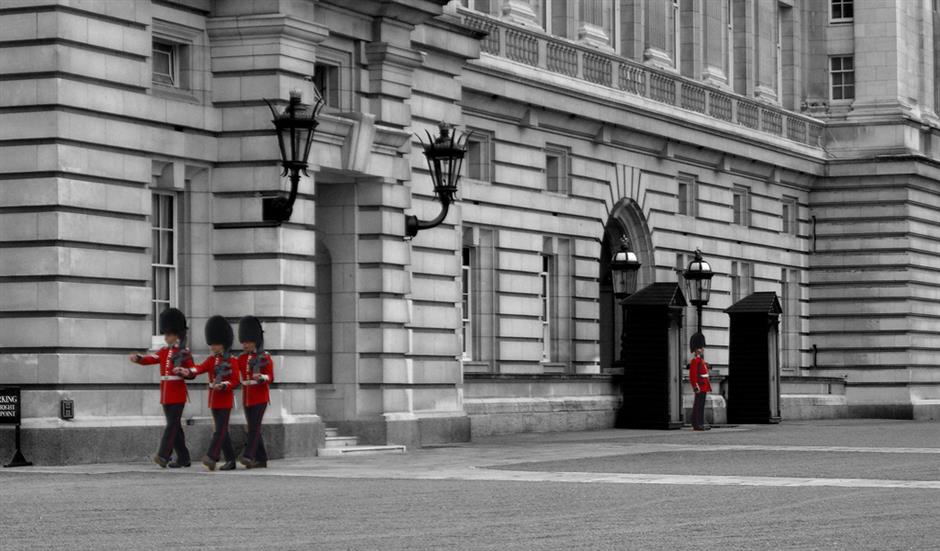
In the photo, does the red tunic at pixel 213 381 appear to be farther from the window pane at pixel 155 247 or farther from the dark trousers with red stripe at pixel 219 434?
the window pane at pixel 155 247

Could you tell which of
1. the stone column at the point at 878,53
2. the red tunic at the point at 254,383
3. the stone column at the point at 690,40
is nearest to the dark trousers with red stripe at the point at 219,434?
the red tunic at the point at 254,383

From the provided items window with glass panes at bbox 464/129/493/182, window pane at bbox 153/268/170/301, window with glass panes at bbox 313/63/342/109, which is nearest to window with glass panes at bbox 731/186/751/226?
window with glass panes at bbox 464/129/493/182

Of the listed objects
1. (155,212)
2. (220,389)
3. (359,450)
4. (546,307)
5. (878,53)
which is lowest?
(359,450)

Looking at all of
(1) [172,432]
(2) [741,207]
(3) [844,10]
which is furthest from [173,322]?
(3) [844,10]

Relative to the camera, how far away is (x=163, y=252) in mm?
26516

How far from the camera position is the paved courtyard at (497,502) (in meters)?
14.8

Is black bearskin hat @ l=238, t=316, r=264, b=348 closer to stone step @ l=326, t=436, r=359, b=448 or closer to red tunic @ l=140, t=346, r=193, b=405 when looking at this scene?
red tunic @ l=140, t=346, r=193, b=405

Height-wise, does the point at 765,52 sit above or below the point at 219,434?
above

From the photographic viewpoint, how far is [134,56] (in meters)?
25.3

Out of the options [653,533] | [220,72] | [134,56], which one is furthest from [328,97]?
[653,533]

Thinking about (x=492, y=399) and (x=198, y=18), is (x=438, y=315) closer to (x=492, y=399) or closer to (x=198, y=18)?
(x=492, y=399)

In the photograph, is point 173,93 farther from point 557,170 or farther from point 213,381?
point 557,170

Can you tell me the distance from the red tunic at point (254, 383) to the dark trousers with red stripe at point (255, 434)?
0.07 meters

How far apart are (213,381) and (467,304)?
51.4ft
